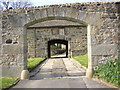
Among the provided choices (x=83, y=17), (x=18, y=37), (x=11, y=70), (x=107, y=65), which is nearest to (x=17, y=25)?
(x=18, y=37)

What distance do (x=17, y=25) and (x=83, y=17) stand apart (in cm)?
273

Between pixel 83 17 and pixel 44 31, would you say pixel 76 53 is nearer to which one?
pixel 44 31

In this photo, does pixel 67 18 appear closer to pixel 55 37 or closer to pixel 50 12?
pixel 50 12

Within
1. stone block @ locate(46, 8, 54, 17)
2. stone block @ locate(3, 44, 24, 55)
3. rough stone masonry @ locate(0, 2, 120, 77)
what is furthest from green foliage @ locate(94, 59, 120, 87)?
stone block @ locate(3, 44, 24, 55)

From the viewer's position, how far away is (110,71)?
5828 millimetres

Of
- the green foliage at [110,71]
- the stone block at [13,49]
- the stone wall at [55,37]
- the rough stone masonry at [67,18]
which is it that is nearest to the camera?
the green foliage at [110,71]

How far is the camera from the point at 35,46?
1567 centimetres

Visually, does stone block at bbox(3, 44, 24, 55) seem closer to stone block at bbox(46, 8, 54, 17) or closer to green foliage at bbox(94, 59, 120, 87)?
stone block at bbox(46, 8, 54, 17)

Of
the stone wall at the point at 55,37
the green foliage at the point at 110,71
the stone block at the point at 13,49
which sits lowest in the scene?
the green foliage at the point at 110,71

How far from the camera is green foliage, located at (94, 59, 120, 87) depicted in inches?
213

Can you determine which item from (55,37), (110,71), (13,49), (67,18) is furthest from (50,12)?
(55,37)

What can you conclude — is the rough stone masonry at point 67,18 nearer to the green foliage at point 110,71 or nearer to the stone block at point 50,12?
the stone block at point 50,12

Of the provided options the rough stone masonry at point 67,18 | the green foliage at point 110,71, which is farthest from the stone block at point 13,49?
the green foliage at point 110,71

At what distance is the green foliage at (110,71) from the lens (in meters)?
5.42
